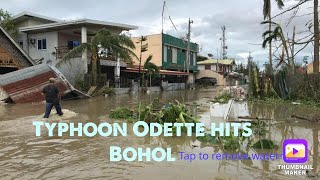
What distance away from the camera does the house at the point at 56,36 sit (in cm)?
2785

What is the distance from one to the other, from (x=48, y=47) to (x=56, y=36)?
1366 mm

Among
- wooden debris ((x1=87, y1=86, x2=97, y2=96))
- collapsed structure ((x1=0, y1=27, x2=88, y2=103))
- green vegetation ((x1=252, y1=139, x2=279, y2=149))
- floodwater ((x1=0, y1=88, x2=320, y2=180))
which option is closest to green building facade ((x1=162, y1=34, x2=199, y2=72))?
wooden debris ((x1=87, y1=86, x2=97, y2=96))

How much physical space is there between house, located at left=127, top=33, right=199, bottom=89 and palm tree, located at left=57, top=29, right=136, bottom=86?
12.5m

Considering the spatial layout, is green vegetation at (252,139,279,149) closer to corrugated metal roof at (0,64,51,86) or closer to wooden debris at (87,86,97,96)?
corrugated metal roof at (0,64,51,86)

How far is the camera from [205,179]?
5.50 m

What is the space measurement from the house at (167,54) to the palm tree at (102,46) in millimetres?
12453

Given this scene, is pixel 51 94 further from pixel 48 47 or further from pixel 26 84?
pixel 48 47

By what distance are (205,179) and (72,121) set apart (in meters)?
7.22

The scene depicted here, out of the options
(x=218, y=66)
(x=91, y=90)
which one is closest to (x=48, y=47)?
(x=91, y=90)

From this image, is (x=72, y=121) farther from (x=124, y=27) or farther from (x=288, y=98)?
(x=124, y=27)

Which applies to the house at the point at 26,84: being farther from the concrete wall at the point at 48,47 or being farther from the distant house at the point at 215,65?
the distant house at the point at 215,65

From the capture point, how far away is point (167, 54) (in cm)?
4488

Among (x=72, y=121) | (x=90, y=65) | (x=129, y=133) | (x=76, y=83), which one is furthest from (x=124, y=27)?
(x=129, y=133)

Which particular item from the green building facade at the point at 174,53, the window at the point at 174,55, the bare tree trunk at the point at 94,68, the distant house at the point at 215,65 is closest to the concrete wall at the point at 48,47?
the bare tree trunk at the point at 94,68
